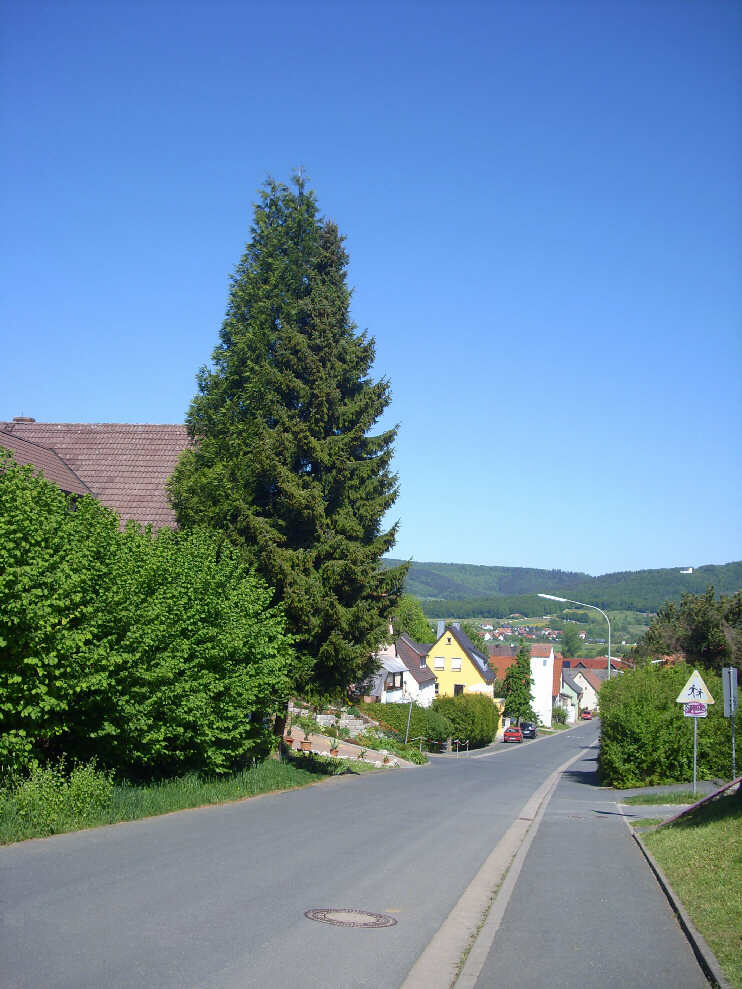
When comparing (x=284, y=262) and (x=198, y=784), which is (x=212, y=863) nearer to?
(x=198, y=784)

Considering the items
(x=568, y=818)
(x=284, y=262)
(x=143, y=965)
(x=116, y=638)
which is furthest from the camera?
(x=284, y=262)

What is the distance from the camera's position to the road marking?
22.1 ft

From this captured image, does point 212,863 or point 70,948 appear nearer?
point 70,948

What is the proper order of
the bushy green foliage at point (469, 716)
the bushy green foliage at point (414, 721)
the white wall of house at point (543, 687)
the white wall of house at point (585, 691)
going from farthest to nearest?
the white wall of house at point (585, 691), the white wall of house at point (543, 687), the bushy green foliage at point (469, 716), the bushy green foliage at point (414, 721)

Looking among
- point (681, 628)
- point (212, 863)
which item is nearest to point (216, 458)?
point (212, 863)

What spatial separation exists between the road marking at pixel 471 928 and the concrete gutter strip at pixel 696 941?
5.45ft

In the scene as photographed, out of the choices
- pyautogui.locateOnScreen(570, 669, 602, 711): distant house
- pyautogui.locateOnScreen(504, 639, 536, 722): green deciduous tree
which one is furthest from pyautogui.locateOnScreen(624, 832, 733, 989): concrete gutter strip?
pyautogui.locateOnScreen(570, 669, 602, 711): distant house

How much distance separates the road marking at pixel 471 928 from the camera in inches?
266

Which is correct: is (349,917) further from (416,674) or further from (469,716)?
(416,674)

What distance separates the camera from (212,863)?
10.4m

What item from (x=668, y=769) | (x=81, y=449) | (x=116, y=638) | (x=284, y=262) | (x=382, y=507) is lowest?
(x=668, y=769)

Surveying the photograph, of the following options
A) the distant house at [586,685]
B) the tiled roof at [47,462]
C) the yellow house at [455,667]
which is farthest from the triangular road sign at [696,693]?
the distant house at [586,685]

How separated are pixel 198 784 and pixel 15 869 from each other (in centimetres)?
765

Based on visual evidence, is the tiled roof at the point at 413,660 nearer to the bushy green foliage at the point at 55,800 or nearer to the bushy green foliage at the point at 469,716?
the bushy green foliage at the point at 469,716
